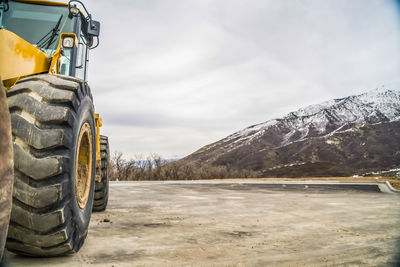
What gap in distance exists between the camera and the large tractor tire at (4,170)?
139 centimetres

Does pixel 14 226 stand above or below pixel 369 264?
above

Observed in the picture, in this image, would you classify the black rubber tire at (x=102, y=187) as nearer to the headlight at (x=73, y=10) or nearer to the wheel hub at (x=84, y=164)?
the wheel hub at (x=84, y=164)

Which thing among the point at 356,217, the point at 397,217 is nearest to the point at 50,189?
the point at 356,217

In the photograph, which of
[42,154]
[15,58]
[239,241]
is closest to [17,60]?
[15,58]

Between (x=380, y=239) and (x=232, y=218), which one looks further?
(x=232, y=218)

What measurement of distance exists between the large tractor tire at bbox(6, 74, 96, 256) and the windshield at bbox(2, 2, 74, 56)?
172cm

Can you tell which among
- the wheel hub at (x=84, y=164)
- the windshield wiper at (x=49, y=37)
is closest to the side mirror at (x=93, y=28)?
the windshield wiper at (x=49, y=37)

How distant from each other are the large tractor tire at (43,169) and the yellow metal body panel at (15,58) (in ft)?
0.82

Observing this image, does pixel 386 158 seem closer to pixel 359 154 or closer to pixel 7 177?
Result: pixel 359 154

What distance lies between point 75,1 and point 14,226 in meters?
3.15

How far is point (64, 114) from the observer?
88.7 inches

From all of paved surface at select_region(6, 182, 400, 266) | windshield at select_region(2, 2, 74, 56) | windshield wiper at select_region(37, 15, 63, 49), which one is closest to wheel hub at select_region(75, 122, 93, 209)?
A: paved surface at select_region(6, 182, 400, 266)

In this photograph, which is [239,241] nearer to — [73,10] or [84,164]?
[84,164]

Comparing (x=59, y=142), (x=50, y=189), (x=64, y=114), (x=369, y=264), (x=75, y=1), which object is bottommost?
(x=369, y=264)
